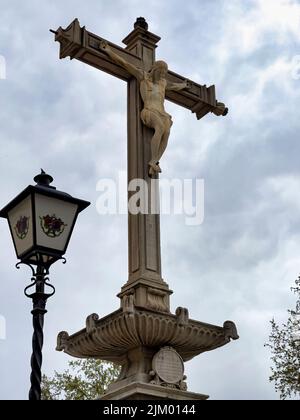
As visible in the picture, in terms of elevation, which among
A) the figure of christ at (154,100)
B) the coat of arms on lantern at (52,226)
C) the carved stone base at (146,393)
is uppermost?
the figure of christ at (154,100)

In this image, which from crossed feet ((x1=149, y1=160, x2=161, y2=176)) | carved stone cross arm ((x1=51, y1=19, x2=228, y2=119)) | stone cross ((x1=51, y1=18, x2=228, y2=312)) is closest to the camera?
stone cross ((x1=51, y1=18, x2=228, y2=312))

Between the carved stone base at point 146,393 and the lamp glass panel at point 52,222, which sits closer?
the lamp glass panel at point 52,222

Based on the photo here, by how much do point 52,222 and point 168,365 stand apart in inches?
123

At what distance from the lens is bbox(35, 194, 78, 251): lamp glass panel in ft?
17.5

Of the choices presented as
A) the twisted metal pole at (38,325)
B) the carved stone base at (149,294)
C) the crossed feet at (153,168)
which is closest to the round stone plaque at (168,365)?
the carved stone base at (149,294)

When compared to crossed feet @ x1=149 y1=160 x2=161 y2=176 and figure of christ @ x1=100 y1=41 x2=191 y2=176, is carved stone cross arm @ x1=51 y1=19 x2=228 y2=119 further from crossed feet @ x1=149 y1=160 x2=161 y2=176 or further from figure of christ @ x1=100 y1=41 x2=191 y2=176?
crossed feet @ x1=149 y1=160 x2=161 y2=176

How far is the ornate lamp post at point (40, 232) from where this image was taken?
5309 millimetres

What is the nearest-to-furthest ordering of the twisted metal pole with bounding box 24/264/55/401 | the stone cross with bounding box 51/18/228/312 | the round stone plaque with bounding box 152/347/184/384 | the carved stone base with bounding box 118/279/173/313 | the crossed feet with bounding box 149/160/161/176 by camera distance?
the twisted metal pole with bounding box 24/264/55/401
the round stone plaque with bounding box 152/347/184/384
the carved stone base with bounding box 118/279/173/313
the stone cross with bounding box 51/18/228/312
the crossed feet with bounding box 149/160/161/176

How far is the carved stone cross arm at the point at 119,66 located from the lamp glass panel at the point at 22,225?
474 centimetres

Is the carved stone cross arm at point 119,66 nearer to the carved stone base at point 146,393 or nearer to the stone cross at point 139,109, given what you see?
the stone cross at point 139,109

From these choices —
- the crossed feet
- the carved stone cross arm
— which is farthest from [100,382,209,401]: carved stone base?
the carved stone cross arm

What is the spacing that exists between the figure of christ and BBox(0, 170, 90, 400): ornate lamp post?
4002mm

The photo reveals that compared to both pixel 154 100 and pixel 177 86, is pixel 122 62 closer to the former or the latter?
pixel 154 100
